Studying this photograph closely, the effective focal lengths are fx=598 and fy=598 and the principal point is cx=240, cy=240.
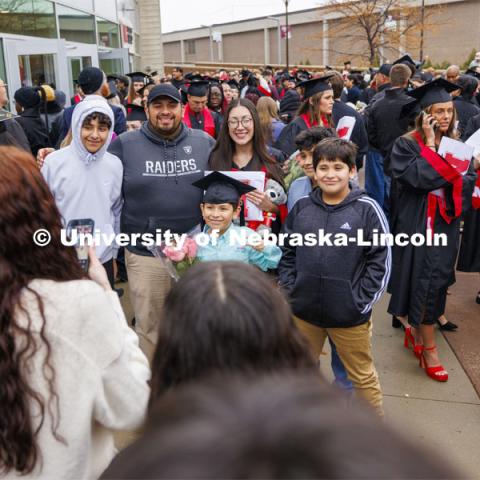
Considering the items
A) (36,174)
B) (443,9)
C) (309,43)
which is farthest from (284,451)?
(309,43)

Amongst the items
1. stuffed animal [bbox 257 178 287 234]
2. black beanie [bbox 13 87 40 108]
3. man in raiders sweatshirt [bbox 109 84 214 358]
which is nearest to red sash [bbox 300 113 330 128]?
stuffed animal [bbox 257 178 287 234]

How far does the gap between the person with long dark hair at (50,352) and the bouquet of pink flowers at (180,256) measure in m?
1.65

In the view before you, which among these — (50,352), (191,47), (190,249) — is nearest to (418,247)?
(190,249)

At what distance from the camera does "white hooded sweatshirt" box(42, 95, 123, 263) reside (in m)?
3.71

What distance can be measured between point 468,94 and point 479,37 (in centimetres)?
3994

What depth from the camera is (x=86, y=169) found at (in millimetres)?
3748

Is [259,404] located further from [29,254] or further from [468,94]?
[468,94]

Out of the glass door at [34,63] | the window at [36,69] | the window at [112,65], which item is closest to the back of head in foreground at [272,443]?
the glass door at [34,63]

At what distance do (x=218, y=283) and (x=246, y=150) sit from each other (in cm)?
314

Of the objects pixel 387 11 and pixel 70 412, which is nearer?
pixel 70 412

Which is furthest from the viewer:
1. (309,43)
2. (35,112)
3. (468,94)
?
(309,43)

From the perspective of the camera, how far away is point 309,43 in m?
51.0

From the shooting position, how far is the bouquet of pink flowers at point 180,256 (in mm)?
3389

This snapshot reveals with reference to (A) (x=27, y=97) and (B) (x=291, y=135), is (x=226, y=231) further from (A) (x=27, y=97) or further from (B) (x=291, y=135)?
(A) (x=27, y=97)
